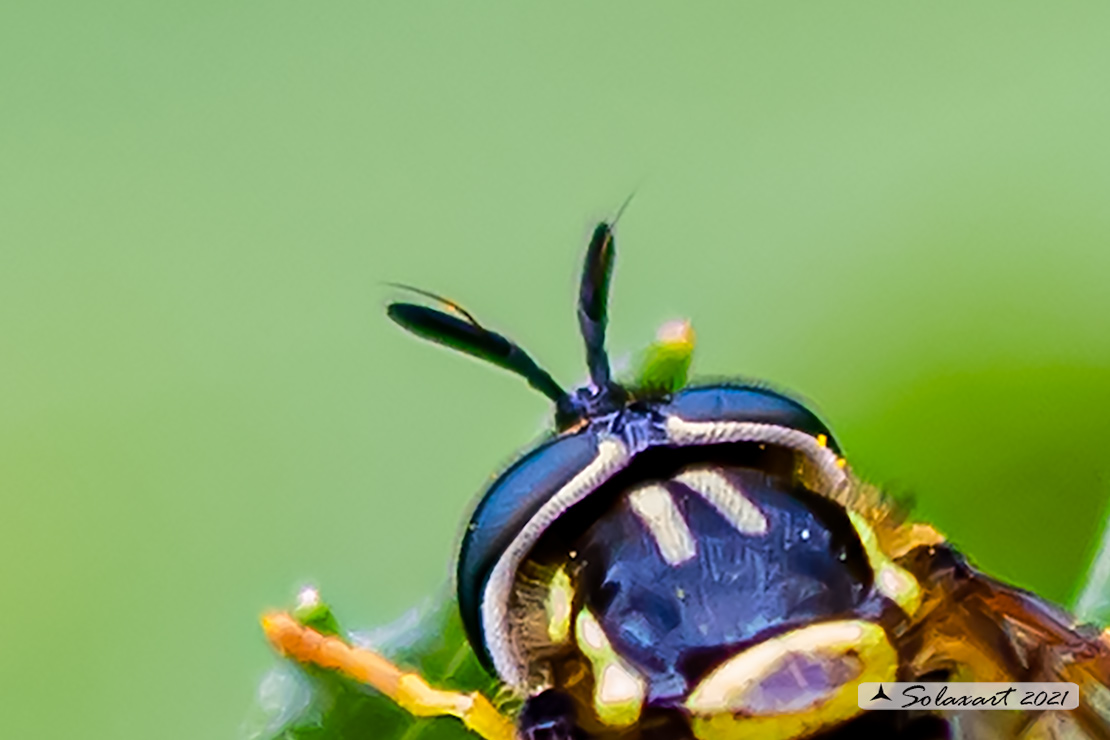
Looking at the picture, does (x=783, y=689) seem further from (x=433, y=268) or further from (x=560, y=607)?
(x=433, y=268)

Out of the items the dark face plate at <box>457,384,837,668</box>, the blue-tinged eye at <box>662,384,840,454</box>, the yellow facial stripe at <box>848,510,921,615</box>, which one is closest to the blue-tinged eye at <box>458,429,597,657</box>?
the dark face plate at <box>457,384,837,668</box>

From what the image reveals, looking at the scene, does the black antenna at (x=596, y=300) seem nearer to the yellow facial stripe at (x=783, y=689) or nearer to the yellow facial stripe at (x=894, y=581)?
the yellow facial stripe at (x=894, y=581)

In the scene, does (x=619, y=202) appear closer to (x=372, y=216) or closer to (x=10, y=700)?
(x=372, y=216)

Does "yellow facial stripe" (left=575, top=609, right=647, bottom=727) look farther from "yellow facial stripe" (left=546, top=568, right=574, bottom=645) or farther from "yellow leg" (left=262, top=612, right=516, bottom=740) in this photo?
"yellow leg" (left=262, top=612, right=516, bottom=740)

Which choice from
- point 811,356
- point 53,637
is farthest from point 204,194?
point 811,356

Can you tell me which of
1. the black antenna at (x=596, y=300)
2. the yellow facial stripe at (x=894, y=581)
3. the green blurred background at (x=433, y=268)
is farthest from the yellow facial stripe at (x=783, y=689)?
the green blurred background at (x=433, y=268)
